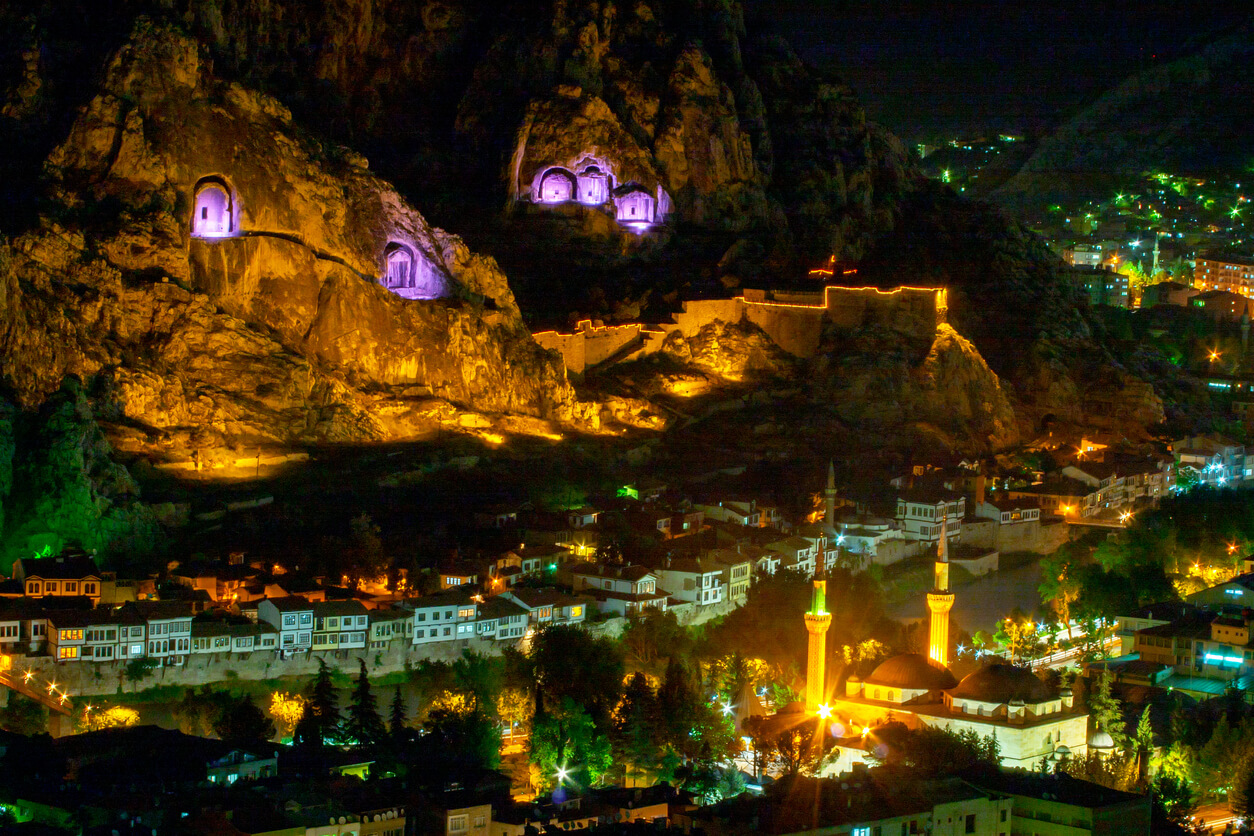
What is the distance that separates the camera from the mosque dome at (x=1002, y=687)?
58562mm

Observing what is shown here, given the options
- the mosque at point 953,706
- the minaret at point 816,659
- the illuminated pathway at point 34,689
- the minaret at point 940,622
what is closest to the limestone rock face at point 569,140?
the minaret at point 940,622

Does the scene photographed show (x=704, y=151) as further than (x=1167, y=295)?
No

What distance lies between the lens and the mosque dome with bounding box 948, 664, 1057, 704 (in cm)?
5856

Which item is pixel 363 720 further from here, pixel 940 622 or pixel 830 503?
pixel 830 503

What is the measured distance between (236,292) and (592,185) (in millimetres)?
25138

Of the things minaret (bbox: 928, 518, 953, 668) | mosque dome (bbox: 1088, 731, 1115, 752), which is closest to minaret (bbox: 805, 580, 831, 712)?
minaret (bbox: 928, 518, 953, 668)

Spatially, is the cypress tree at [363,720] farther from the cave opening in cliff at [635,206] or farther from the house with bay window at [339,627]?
the cave opening in cliff at [635,206]

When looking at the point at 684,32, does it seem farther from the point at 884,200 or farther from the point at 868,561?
the point at 868,561

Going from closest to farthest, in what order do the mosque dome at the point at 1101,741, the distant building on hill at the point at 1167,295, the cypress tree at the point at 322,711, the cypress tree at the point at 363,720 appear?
the cypress tree at the point at 363,720 → the cypress tree at the point at 322,711 → the mosque dome at the point at 1101,741 → the distant building on hill at the point at 1167,295

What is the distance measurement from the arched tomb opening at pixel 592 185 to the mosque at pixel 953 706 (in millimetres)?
41179

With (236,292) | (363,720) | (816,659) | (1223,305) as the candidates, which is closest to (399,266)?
(236,292)

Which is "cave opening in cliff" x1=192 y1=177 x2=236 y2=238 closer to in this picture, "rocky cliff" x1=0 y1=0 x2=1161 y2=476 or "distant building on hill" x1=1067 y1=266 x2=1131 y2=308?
"rocky cliff" x1=0 y1=0 x2=1161 y2=476

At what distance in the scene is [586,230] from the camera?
325 feet

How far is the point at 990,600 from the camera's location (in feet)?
247
